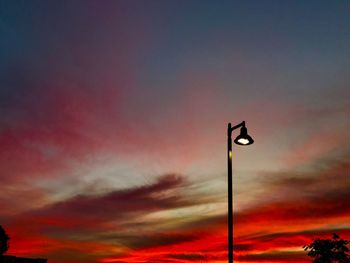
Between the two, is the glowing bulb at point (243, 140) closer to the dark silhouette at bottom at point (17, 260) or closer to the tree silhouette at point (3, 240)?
the dark silhouette at bottom at point (17, 260)

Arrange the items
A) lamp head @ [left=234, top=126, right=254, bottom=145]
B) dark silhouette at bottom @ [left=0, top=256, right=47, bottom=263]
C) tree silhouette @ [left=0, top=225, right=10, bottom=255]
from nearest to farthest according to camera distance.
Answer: lamp head @ [left=234, top=126, right=254, bottom=145] → dark silhouette at bottom @ [left=0, top=256, right=47, bottom=263] → tree silhouette @ [left=0, top=225, right=10, bottom=255]

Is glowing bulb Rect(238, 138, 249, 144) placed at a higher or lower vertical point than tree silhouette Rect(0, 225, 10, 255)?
lower

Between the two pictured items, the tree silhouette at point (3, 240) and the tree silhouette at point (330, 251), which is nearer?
the tree silhouette at point (330, 251)

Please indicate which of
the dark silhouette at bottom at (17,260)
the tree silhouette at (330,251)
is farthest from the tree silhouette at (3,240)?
the tree silhouette at (330,251)

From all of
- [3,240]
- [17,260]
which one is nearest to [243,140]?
[17,260]

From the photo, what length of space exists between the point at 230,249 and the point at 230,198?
5.31 feet

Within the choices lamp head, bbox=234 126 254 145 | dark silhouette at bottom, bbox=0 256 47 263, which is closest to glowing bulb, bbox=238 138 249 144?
lamp head, bbox=234 126 254 145

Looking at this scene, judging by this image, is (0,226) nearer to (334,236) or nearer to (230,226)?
(334,236)

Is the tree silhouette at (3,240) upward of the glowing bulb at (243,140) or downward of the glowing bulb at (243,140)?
upward

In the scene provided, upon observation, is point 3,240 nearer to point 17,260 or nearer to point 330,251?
point 17,260

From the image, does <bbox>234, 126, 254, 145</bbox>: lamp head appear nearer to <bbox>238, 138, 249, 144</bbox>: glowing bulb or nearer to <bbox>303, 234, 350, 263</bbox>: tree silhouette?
<bbox>238, 138, 249, 144</bbox>: glowing bulb

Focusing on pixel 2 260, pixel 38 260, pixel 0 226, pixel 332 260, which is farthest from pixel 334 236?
pixel 0 226

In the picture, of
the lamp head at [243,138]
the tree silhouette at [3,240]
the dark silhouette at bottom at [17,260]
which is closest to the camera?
the lamp head at [243,138]

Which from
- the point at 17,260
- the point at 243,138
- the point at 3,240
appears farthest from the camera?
the point at 3,240
